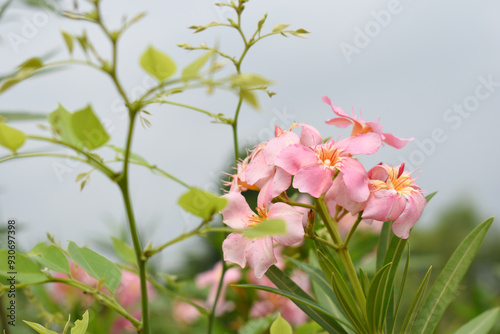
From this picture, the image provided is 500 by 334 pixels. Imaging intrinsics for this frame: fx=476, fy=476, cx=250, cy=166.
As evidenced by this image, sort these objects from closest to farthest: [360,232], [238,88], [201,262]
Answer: [238,88] < [360,232] < [201,262]

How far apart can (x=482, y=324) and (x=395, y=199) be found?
1.02 ft

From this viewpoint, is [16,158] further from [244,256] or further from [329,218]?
[329,218]

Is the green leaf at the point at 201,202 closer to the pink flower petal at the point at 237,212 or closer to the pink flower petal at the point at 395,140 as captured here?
the pink flower petal at the point at 237,212

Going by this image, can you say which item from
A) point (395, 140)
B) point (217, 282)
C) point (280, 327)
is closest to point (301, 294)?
point (280, 327)

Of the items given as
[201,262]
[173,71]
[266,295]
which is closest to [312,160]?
[173,71]

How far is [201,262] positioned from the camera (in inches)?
139

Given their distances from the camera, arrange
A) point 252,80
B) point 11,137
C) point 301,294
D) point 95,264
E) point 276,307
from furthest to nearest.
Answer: point 276,307, point 301,294, point 95,264, point 11,137, point 252,80

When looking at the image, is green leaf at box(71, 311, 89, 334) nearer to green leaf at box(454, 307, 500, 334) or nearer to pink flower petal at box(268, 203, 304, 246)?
pink flower petal at box(268, 203, 304, 246)

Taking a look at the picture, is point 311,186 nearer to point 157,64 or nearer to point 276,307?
point 157,64

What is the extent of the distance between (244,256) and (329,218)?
13cm

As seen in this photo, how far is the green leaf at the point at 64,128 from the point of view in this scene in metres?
0.47

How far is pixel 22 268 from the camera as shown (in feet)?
1.67

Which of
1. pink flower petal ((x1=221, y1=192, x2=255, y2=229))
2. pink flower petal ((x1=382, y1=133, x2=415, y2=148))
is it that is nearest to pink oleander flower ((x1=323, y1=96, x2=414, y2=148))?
pink flower petal ((x1=382, y1=133, x2=415, y2=148))

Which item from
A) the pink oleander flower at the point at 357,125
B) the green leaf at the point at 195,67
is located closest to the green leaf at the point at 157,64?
the green leaf at the point at 195,67
